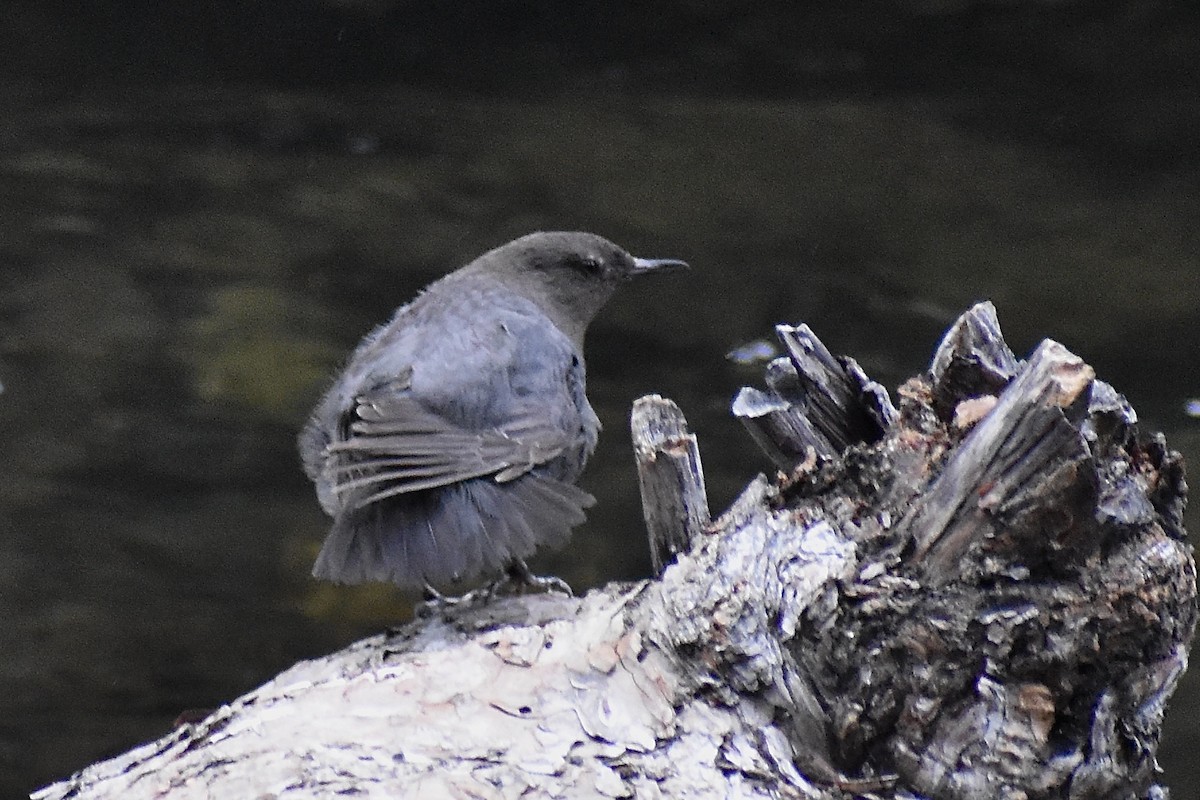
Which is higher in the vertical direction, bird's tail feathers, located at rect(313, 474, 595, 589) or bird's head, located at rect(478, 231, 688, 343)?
bird's head, located at rect(478, 231, 688, 343)

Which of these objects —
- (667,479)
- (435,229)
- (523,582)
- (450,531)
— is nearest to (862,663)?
(667,479)

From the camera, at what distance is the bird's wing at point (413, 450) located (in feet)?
9.48

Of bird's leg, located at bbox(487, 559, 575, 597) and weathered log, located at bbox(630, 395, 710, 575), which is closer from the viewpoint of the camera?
weathered log, located at bbox(630, 395, 710, 575)

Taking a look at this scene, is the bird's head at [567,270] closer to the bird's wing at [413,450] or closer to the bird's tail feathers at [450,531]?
the bird's wing at [413,450]

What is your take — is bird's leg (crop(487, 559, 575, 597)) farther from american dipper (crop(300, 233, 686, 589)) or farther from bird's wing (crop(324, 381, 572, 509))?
Answer: bird's wing (crop(324, 381, 572, 509))

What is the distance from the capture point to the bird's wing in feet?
9.48

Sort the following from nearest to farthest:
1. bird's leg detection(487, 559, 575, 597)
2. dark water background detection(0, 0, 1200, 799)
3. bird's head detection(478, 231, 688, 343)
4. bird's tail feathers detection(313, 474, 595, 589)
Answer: bird's tail feathers detection(313, 474, 595, 589)
bird's leg detection(487, 559, 575, 597)
bird's head detection(478, 231, 688, 343)
dark water background detection(0, 0, 1200, 799)

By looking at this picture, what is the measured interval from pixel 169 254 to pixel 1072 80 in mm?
3719

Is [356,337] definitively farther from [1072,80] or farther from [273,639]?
[1072,80]

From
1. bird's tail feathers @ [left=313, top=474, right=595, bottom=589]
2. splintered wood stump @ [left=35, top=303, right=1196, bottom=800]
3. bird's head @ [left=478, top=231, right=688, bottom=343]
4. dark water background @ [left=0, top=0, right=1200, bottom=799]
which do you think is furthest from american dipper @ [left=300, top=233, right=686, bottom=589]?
dark water background @ [left=0, top=0, right=1200, bottom=799]

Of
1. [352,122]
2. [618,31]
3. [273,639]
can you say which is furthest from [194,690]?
[618,31]

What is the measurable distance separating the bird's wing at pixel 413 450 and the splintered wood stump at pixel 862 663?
26.3 inches

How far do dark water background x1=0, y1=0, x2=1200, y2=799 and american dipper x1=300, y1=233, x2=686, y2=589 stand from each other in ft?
6.60

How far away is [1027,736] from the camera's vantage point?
205 centimetres
